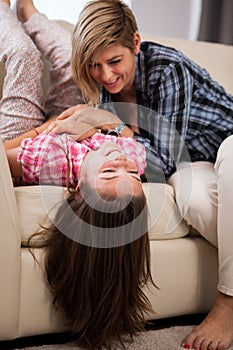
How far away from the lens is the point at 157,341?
4.37ft

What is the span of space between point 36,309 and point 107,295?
17 centimetres

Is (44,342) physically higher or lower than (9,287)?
lower

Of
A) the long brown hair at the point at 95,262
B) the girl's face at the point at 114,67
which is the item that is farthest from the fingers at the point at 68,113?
the long brown hair at the point at 95,262

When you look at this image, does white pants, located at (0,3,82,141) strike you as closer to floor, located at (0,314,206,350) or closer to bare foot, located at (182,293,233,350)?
floor, located at (0,314,206,350)

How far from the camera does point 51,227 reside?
129 cm

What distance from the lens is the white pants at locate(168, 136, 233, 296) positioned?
4.51 feet

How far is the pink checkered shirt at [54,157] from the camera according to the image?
141 centimetres

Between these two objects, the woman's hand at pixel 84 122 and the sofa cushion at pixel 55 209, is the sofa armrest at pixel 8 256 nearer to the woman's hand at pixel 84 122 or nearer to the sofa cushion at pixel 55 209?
the sofa cushion at pixel 55 209

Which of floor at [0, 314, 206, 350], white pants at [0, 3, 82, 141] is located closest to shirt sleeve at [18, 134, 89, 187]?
white pants at [0, 3, 82, 141]

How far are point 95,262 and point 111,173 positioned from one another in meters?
0.21

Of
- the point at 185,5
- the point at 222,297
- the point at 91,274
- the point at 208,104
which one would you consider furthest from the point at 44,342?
the point at 185,5

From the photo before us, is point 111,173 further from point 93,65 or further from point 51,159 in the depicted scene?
point 93,65

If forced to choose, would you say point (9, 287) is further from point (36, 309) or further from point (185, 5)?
point (185, 5)

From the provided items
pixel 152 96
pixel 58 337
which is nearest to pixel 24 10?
pixel 152 96
